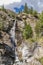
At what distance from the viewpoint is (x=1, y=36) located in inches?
4587

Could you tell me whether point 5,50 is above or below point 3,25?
below

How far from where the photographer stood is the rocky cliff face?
105 meters

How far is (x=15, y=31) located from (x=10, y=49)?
16.3 meters

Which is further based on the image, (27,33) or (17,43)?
(17,43)

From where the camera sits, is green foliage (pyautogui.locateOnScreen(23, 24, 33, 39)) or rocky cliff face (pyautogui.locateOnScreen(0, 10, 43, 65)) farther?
green foliage (pyautogui.locateOnScreen(23, 24, 33, 39))

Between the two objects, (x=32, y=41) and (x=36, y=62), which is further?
(x=32, y=41)

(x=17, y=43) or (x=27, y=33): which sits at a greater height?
(x=27, y=33)

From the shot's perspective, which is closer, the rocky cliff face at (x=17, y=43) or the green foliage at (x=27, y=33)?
the rocky cliff face at (x=17, y=43)

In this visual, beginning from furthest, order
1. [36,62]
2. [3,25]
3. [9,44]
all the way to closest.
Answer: [3,25] < [9,44] < [36,62]

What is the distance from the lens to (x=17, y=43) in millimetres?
119688

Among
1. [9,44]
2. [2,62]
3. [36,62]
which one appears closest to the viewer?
[36,62]

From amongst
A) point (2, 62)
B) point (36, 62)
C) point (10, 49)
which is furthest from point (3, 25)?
point (36, 62)

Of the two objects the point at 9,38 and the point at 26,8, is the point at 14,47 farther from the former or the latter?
the point at 26,8

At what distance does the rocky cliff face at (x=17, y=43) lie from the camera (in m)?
105
